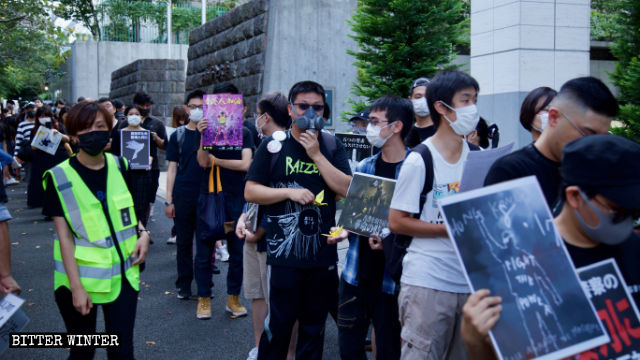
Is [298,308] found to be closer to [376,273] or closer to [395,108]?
[376,273]

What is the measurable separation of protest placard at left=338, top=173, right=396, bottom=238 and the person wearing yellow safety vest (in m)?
1.35

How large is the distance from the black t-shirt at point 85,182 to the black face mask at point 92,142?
0.10 meters

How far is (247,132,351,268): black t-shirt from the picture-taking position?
393 centimetres

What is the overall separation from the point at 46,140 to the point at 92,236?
8.81 m

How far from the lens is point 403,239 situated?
3.23m

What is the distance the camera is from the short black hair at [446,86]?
10.5 feet

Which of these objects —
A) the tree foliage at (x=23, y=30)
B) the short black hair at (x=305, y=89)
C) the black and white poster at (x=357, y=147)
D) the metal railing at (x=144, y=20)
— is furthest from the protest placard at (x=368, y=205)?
the metal railing at (x=144, y=20)

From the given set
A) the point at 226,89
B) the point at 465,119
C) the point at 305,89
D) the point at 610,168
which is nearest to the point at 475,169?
the point at 465,119

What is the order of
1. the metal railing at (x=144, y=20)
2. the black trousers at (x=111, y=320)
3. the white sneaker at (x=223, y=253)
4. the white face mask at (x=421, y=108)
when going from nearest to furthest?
the black trousers at (x=111, y=320), the white face mask at (x=421, y=108), the white sneaker at (x=223, y=253), the metal railing at (x=144, y=20)

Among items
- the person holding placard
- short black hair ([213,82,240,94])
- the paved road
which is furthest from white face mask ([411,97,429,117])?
the paved road

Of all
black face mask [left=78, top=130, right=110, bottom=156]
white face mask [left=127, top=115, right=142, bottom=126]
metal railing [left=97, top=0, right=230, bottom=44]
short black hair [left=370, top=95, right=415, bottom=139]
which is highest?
metal railing [left=97, top=0, right=230, bottom=44]

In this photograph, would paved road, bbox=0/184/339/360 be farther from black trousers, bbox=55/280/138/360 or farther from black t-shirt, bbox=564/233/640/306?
black t-shirt, bbox=564/233/640/306

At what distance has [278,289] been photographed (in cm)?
392

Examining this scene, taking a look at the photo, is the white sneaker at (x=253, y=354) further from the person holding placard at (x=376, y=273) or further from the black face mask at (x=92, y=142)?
the black face mask at (x=92, y=142)
